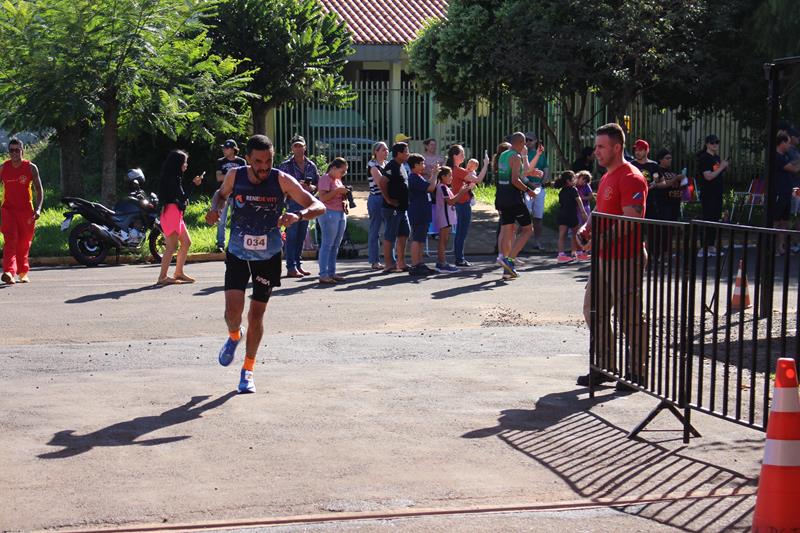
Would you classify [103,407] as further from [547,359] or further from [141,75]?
[141,75]

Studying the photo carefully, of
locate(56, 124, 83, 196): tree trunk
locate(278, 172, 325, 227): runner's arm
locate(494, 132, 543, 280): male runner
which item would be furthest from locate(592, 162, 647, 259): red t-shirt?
locate(56, 124, 83, 196): tree trunk

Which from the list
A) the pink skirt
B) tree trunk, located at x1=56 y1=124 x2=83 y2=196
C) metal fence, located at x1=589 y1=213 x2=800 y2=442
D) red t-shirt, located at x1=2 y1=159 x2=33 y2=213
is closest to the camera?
metal fence, located at x1=589 y1=213 x2=800 y2=442

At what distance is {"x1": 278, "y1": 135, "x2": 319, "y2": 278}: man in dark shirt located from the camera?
15805mm

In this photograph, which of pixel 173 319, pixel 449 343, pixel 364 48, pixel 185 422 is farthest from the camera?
pixel 364 48

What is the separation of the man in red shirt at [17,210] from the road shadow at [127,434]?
799 centimetres

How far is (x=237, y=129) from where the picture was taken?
2450 centimetres

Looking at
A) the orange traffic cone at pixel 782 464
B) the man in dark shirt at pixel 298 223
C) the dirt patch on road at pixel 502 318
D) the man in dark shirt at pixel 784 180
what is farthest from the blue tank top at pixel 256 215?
the man in dark shirt at pixel 784 180

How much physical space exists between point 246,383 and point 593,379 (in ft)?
8.18

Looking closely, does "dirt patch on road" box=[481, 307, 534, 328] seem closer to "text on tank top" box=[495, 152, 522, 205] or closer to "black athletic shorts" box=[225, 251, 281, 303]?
"text on tank top" box=[495, 152, 522, 205]

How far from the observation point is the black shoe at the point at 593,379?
8.22 metres

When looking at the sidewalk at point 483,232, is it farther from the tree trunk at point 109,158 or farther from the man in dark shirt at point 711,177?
the tree trunk at point 109,158

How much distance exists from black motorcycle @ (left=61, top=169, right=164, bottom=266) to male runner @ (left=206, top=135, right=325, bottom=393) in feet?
29.9

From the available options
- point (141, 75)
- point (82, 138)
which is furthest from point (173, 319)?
point (82, 138)

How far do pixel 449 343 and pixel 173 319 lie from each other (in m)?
3.26
